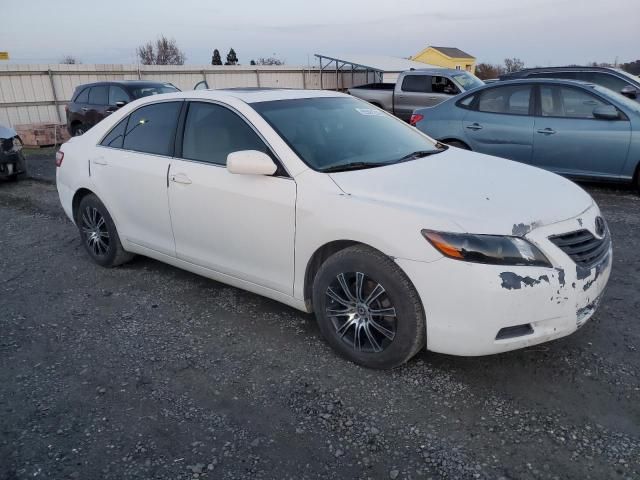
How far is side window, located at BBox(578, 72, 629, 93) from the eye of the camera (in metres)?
9.65

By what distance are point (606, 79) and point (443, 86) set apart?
4281 millimetres

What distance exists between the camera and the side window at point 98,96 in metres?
11.9

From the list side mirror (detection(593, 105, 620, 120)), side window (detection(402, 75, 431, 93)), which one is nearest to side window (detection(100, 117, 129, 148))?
side mirror (detection(593, 105, 620, 120))

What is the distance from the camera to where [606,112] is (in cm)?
645

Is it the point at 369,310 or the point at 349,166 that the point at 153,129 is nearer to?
the point at 349,166

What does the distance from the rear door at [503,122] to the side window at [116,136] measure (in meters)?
4.91

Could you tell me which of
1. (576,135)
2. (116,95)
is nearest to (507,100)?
(576,135)

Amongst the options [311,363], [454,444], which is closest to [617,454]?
[454,444]

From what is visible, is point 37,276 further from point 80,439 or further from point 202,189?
point 80,439

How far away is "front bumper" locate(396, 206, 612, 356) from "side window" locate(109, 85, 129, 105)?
1069 centimetres

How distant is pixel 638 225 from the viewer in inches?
219

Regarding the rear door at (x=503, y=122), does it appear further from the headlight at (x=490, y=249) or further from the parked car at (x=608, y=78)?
the headlight at (x=490, y=249)

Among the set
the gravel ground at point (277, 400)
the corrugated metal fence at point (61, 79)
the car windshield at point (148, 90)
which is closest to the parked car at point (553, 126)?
the gravel ground at point (277, 400)

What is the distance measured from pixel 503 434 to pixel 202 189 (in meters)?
2.45
